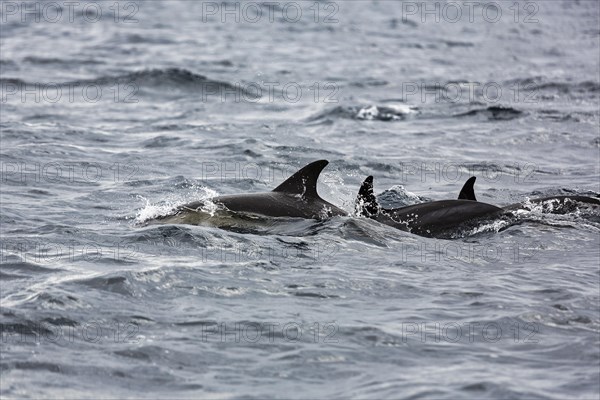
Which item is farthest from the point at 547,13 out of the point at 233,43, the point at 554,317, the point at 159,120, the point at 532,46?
the point at 554,317

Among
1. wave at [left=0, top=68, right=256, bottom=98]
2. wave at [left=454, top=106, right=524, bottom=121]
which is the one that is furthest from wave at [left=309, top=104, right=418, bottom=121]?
wave at [left=0, top=68, right=256, bottom=98]

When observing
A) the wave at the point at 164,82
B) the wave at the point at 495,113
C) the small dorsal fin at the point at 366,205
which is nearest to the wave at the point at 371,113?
the wave at the point at 495,113

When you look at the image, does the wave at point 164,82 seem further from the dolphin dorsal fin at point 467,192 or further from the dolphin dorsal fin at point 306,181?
the dolphin dorsal fin at point 467,192

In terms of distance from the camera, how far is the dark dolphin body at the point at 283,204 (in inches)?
471

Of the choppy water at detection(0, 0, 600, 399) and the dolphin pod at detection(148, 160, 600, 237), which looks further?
the dolphin pod at detection(148, 160, 600, 237)

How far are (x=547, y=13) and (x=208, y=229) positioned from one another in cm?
3349

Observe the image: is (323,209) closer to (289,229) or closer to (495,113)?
(289,229)

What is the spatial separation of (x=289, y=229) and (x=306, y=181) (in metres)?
0.73

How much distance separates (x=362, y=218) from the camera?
1188 cm

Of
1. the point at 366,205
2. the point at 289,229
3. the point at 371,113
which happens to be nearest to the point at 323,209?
the point at 366,205

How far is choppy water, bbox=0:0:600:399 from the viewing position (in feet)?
26.1

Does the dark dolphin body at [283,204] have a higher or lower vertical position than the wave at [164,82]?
lower

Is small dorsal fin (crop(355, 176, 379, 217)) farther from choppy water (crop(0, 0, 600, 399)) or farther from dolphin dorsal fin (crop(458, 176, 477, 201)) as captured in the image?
dolphin dorsal fin (crop(458, 176, 477, 201))

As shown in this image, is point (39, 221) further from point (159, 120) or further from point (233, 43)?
point (233, 43)
